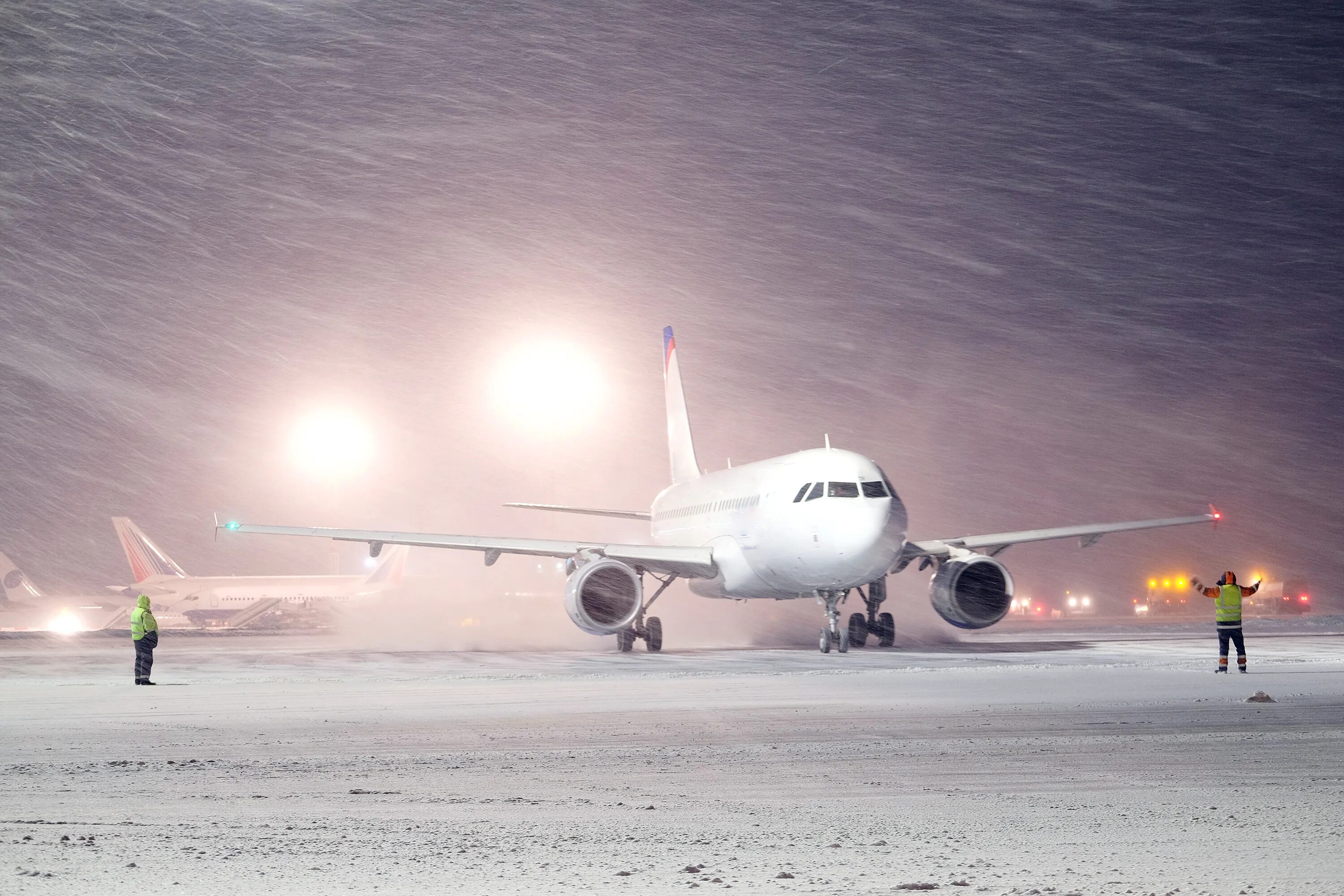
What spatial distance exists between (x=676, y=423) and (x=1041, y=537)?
1658 cm

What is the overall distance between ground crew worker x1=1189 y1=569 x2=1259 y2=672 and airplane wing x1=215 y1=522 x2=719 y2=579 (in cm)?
1452

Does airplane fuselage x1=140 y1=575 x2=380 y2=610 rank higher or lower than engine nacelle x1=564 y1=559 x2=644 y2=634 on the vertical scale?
higher

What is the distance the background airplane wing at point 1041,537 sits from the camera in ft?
111

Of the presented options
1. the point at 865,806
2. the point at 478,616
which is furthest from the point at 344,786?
the point at 478,616

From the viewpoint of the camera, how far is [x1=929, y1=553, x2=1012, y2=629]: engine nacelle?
32.1 meters

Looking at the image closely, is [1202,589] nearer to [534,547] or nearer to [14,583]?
[534,547]

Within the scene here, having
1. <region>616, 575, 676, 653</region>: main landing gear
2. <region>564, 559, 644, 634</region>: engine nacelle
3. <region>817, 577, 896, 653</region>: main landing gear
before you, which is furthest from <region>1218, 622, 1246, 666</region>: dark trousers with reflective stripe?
<region>616, 575, 676, 653</region>: main landing gear

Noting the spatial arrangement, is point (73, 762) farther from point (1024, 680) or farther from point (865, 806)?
point (1024, 680)

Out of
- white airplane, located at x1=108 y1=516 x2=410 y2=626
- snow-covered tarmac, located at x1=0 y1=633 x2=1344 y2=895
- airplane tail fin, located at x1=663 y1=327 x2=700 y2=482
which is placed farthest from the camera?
white airplane, located at x1=108 y1=516 x2=410 y2=626

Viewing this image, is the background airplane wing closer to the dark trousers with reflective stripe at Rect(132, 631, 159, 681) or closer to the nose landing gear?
the nose landing gear

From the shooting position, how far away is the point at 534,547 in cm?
3472

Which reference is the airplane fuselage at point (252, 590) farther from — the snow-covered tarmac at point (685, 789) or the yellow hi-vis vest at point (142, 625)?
the snow-covered tarmac at point (685, 789)

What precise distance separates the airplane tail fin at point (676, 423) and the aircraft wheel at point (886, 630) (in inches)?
442

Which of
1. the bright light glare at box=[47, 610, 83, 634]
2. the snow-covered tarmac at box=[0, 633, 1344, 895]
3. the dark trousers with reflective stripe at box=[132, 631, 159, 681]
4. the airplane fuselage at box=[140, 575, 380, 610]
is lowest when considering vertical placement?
the snow-covered tarmac at box=[0, 633, 1344, 895]
